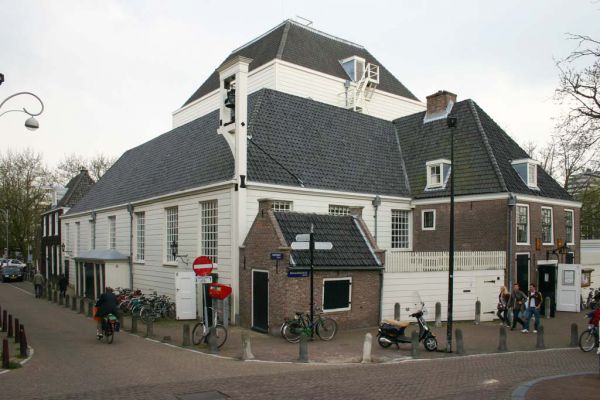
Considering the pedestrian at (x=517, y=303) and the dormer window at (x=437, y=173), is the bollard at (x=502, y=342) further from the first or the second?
the dormer window at (x=437, y=173)

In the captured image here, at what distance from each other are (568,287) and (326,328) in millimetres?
14030

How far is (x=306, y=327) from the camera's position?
53.2 feet

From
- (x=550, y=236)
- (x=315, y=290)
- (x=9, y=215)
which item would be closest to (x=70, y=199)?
(x=9, y=215)

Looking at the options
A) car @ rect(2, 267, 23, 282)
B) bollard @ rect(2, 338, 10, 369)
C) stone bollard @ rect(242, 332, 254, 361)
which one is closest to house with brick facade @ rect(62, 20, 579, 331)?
stone bollard @ rect(242, 332, 254, 361)

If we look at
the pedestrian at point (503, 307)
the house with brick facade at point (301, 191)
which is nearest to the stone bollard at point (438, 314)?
the pedestrian at point (503, 307)

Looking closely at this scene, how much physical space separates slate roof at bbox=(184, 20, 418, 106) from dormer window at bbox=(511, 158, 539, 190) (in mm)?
15269

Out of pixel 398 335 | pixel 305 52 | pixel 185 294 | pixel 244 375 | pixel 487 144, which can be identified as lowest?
pixel 398 335

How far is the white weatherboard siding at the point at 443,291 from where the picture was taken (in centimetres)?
1988

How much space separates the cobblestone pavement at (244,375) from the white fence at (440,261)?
6.06 m

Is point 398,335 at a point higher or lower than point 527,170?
lower

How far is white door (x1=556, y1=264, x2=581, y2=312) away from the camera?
79.2ft

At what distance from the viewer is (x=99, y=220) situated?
34.6m

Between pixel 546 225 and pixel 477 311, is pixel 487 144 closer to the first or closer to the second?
pixel 546 225

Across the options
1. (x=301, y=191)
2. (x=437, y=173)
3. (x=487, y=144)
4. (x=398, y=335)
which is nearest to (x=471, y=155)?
(x=487, y=144)
